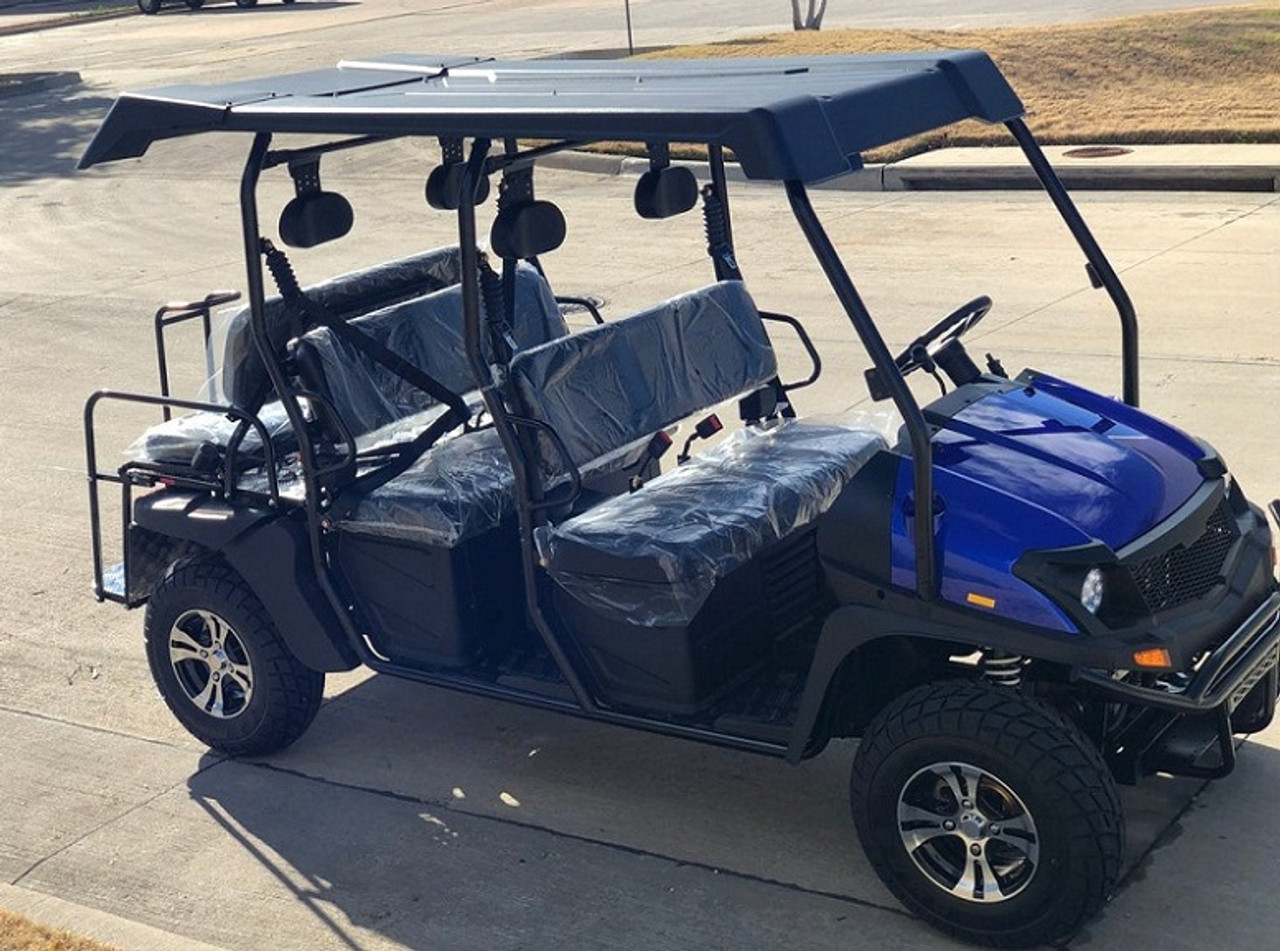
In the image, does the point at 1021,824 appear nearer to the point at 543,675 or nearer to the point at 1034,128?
the point at 543,675

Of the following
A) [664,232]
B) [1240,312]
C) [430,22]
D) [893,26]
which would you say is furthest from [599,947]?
[430,22]

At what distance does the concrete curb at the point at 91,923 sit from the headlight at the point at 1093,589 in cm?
236

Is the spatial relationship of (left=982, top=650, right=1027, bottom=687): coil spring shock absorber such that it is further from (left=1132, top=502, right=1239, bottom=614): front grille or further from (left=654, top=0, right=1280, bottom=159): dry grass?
(left=654, top=0, right=1280, bottom=159): dry grass

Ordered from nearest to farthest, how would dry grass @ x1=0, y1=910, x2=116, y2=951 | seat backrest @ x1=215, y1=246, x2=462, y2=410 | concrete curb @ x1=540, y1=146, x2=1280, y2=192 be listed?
1. dry grass @ x1=0, y1=910, x2=116, y2=951
2. seat backrest @ x1=215, y1=246, x2=462, y2=410
3. concrete curb @ x1=540, y1=146, x2=1280, y2=192

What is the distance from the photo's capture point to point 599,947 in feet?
15.1

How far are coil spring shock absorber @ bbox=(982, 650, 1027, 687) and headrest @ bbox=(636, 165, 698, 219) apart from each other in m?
1.87

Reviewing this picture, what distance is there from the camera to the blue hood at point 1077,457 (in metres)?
4.43

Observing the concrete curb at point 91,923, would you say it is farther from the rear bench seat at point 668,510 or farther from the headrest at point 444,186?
the headrest at point 444,186

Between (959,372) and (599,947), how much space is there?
6.10 feet

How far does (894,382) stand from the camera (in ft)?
13.9

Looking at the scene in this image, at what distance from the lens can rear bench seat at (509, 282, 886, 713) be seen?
190 inches

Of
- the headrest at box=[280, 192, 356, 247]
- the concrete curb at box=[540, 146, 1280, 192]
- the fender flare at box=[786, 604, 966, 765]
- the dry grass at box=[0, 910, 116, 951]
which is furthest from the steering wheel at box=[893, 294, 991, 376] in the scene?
the concrete curb at box=[540, 146, 1280, 192]

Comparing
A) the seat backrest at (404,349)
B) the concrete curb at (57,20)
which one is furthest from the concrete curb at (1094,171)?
the concrete curb at (57,20)

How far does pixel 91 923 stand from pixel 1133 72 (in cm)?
1448
